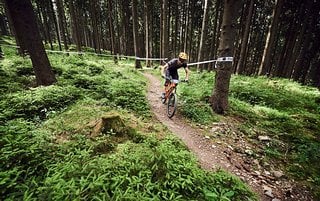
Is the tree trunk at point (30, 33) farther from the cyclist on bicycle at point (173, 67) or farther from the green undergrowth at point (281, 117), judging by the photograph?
the green undergrowth at point (281, 117)

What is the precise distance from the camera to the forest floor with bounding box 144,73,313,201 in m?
4.46

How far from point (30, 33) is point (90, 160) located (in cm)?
616

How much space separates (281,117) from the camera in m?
8.48

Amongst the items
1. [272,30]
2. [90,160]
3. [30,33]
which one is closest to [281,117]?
[90,160]

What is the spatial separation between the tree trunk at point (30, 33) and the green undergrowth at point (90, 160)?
1.54m

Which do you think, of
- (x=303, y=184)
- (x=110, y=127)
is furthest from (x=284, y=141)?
(x=110, y=127)

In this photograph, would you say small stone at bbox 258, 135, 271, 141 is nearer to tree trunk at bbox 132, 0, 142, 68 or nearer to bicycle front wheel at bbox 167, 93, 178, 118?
bicycle front wheel at bbox 167, 93, 178, 118

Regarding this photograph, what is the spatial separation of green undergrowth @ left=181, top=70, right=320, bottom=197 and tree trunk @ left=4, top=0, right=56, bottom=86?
590cm

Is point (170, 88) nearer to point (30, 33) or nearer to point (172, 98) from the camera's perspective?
point (172, 98)

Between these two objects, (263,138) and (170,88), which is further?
(170,88)

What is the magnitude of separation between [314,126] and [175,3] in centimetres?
2411

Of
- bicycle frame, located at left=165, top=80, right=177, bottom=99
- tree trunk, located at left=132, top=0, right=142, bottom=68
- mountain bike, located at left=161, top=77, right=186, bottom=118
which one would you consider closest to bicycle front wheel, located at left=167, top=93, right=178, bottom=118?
mountain bike, located at left=161, top=77, right=186, bottom=118

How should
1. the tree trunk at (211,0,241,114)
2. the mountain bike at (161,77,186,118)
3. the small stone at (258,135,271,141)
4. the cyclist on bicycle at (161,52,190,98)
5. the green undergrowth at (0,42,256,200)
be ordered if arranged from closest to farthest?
1. the green undergrowth at (0,42,256,200)
2. the small stone at (258,135,271,141)
3. the tree trunk at (211,0,241,114)
4. the mountain bike at (161,77,186,118)
5. the cyclist on bicycle at (161,52,190,98)

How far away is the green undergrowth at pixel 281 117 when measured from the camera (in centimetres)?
574
